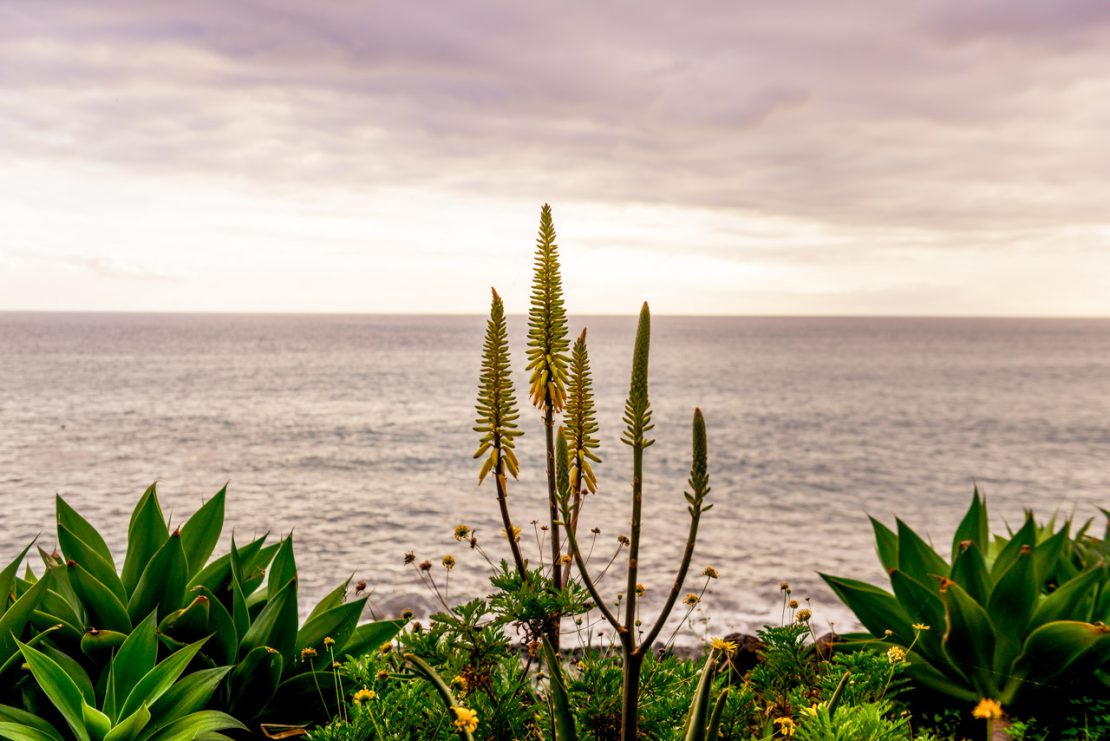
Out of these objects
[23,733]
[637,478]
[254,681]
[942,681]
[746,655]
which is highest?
[637,478]

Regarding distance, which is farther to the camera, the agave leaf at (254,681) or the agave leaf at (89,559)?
the agave leaf at (89,559)

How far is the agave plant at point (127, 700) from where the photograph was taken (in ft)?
9.18

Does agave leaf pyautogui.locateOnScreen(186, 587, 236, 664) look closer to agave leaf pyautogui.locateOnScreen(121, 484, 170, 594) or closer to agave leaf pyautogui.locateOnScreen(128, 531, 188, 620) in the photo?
agave leaf pyautogui.locateOnScreen(128, 531, 188, 620)

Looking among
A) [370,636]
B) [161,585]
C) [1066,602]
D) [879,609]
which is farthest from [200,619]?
[1066,602]

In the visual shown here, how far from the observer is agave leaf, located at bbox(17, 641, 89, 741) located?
279cm

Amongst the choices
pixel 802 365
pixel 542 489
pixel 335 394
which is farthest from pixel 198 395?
pixel 802 365

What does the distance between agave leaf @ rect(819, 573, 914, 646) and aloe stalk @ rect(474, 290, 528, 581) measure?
2349 millimetres

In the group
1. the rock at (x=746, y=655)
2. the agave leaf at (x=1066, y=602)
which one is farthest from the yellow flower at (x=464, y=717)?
the agave leaf at (x=1066, y=602)

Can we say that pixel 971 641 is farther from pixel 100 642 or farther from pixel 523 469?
pixel 523 469

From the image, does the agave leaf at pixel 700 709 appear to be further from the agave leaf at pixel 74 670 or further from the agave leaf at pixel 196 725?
the agave leaf at pixel 74 670

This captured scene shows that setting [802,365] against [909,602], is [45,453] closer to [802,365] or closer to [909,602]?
[909,602]

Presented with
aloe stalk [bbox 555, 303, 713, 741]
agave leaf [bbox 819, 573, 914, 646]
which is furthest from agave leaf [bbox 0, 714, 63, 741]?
agave leaf [bbox 819, 573, 914, 646]

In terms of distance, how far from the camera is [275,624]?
11.5 feet

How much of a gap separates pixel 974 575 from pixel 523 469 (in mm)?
23048
